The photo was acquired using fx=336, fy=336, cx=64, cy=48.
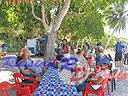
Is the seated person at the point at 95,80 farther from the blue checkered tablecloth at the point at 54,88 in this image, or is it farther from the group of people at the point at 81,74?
the blue checkered tablecloth at the point at 54,88

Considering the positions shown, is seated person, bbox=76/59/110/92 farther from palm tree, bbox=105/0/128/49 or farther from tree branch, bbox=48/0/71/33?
palm tree, bbox=105/0/128/49

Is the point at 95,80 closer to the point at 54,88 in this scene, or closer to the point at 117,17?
the point at 54,88

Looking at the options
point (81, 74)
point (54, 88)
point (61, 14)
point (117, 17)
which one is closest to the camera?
point (54, 88)

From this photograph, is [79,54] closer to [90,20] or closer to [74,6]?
[74,6]

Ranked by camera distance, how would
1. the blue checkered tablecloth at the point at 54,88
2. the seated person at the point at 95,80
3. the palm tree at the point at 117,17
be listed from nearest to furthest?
the blue checkered tablecloth at the point at 54,88 → the seated person at the point at 95,80 → the palm tree at the point at 117,17

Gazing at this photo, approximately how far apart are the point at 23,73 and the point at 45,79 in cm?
58

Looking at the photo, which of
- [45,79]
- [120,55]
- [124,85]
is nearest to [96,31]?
[120,55]

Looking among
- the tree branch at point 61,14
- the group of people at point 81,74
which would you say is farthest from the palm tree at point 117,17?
the group of people at point 81,74

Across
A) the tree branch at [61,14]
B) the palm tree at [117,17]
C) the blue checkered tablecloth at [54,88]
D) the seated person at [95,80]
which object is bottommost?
the blue checkered tablecloth at [54,88]

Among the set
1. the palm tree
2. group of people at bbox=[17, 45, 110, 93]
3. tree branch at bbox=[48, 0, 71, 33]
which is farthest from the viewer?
the palm tree

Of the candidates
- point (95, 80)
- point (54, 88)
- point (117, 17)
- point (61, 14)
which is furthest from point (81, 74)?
point (117, 17)

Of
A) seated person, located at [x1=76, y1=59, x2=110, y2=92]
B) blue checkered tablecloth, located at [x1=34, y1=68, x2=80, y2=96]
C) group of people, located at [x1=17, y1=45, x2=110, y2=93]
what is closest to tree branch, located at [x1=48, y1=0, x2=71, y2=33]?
group of people, located at [x1=17, y1=45, x2=110, y2=93]

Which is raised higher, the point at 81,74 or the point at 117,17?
the point at 117,17

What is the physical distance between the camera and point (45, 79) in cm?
863
